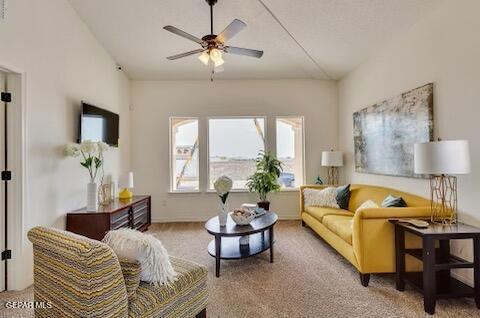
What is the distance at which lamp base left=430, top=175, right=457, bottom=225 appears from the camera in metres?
2.59

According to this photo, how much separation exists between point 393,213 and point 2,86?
4.05 metres

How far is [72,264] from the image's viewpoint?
4.69ft

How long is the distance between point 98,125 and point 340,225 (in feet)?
12.1

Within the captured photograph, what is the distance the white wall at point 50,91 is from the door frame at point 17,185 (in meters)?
0.02

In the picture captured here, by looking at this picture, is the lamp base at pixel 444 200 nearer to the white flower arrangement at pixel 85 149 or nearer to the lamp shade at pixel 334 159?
the lamp shade at pixel 334 159

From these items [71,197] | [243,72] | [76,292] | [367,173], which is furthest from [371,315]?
[243,72]

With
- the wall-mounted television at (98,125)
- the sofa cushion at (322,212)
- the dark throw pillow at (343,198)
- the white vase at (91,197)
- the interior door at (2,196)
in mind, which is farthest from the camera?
the dark throw pillow at (343,198)

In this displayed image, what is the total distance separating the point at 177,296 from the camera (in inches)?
70.3

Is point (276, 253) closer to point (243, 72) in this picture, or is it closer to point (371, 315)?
point (371, 315)

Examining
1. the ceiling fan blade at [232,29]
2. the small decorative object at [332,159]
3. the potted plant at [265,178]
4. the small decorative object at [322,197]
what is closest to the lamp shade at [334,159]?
the small decorative object at [332,159]

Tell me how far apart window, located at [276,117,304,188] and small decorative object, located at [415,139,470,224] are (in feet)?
10.3

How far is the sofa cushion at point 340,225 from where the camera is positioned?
3002mm

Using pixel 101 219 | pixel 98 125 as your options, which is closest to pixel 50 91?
pixel 98 125

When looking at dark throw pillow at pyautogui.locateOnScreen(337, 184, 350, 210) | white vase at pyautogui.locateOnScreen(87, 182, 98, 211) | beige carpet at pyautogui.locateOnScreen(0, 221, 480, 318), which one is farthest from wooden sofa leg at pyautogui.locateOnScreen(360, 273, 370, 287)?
white vase at pyautogui.locateOnScreen(87, 182, 98, 211)
